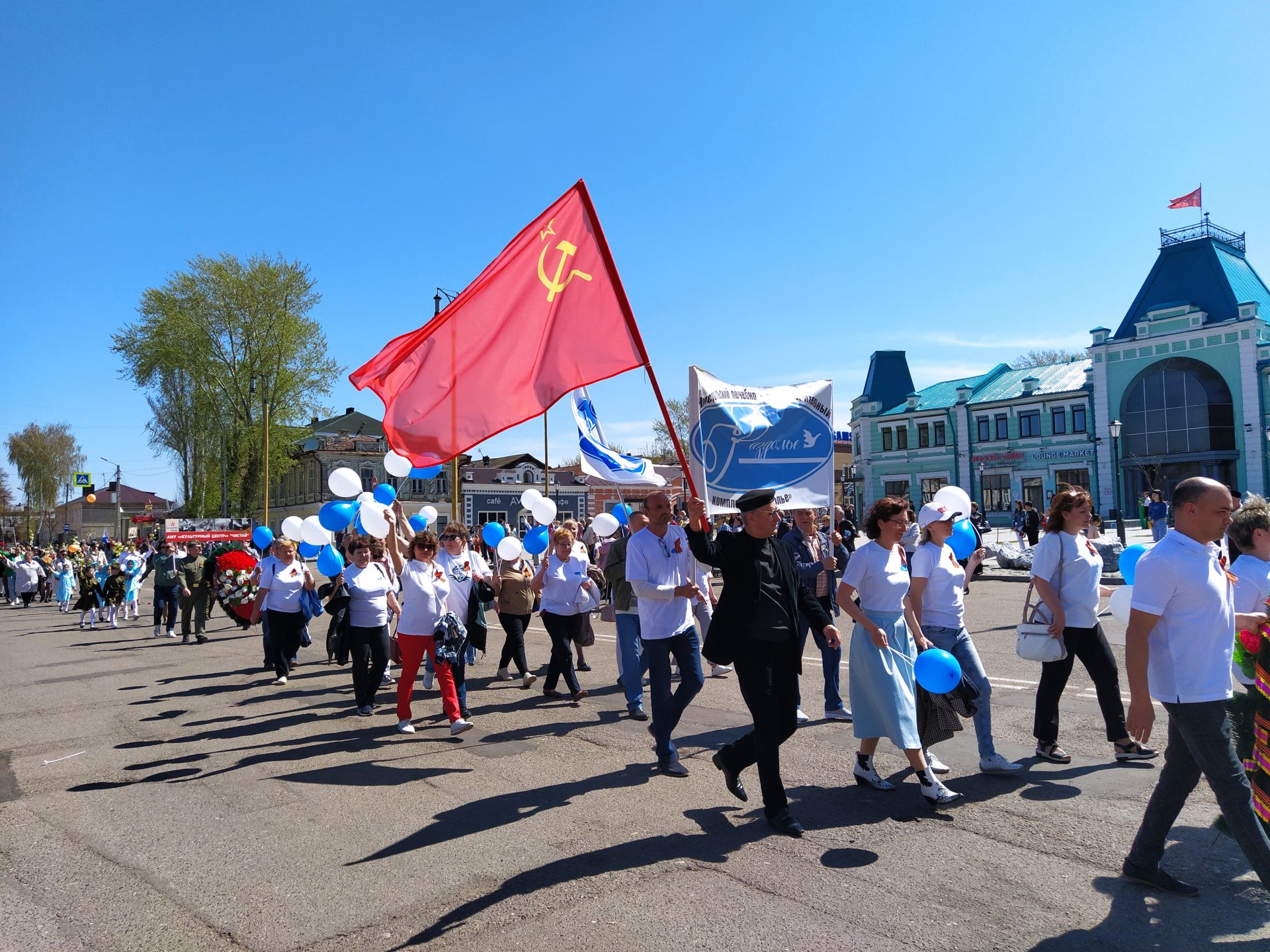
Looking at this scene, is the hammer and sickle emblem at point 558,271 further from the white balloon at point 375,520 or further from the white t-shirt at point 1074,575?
the white t-shirt at point 1074,575

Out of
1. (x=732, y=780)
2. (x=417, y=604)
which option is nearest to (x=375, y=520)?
(x=417, y=604)

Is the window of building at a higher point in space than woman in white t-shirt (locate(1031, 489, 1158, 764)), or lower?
higher

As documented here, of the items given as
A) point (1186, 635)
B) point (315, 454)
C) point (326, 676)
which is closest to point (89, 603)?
point (326, 676)

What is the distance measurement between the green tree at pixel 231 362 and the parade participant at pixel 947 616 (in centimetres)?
4556

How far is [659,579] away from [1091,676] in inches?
120

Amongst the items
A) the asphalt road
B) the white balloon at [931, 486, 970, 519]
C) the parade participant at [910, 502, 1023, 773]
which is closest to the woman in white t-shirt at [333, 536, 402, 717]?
the asphalt road

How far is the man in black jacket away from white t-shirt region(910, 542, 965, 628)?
112 centimetres

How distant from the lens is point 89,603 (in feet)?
64.6

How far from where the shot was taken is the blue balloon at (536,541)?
12.2m

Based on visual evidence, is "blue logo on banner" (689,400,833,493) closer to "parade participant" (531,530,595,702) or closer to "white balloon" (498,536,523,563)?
"parade participant" (531,530,595,702)

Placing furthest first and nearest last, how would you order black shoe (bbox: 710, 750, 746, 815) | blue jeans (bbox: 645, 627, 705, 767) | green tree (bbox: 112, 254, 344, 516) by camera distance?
green tree (bbox: 112, 254, 344, 516), blue jeans (bbox: 645, 627, 705, 767), black shoe (bbox: 710, 750, 746, 815)

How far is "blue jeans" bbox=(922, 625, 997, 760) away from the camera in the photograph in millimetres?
5816

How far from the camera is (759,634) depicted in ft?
16.2

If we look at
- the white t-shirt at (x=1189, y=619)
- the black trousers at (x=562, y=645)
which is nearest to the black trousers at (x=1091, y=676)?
the white t-shirt at (x=1189, y=619)
